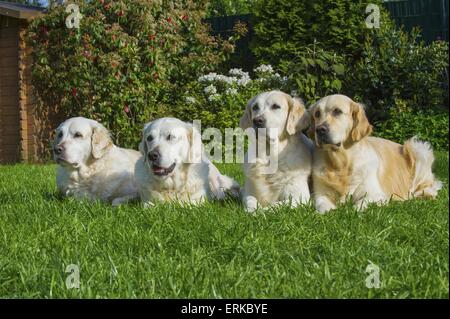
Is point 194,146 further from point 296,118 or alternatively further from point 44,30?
point 44,30

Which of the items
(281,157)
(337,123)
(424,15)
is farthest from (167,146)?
(424,15)

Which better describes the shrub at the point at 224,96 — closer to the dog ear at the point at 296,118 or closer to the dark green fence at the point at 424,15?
the dark green fence at the point at 424,15

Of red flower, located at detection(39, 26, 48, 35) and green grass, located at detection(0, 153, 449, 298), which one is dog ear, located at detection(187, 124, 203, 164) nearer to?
green grass, located at detection(0, 153, 449, 298)

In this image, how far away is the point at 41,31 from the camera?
11422 millimetres

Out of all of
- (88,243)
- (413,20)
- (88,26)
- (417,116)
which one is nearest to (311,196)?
(88,243)

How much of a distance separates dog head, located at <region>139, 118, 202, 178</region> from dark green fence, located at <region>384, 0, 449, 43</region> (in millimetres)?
7551

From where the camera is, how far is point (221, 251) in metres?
3.50

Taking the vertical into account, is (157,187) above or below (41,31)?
below

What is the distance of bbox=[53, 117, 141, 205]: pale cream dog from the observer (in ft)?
17.8

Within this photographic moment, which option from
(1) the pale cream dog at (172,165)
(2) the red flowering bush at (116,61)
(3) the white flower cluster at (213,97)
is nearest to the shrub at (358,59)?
(3) the white flower cluster at (213,97)

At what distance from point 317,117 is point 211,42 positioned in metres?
7.38

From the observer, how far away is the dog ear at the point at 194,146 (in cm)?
509

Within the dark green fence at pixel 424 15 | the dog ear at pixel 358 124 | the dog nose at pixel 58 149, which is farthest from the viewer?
the dark green fence at pixel 424 15

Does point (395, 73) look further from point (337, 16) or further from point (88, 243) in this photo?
point (88, 243)
